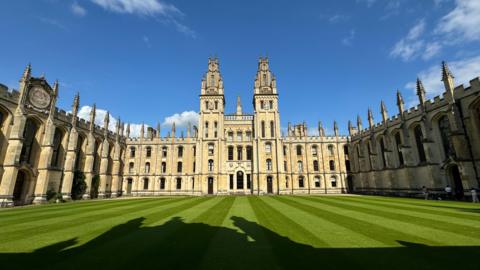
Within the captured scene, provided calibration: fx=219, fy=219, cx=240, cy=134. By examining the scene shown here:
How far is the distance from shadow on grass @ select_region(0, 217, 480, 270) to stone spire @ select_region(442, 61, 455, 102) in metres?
25.1

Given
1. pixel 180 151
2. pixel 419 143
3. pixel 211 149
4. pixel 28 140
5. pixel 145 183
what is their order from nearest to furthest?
pixel 28 140, pixel 419 143, pixel 211 149, pixel 145 183, pixel 180 151

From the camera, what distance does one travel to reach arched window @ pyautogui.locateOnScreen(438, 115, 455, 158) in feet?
79.6

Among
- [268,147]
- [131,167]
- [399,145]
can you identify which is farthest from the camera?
[131,167]

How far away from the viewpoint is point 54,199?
25578mm

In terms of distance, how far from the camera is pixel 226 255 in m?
5.53

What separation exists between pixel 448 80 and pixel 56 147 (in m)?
47.5

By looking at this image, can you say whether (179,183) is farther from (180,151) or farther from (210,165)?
(210,165)

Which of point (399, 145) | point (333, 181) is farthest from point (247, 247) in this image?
point (333, 181)

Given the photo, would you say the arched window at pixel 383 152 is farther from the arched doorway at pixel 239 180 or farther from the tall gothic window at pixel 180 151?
the tall gothic window at pixel 180 151

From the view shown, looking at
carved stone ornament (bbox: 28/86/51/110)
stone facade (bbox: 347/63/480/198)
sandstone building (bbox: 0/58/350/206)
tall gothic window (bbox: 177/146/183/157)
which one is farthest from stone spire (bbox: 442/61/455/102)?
carved stone ornament (bbox: 28/86/51/110)

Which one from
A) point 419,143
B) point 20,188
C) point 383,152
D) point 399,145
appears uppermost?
point 399,145

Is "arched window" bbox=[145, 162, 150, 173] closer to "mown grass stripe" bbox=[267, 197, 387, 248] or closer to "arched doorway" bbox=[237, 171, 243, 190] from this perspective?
"arched doorway" bbox=[237, 171, 243, 190]

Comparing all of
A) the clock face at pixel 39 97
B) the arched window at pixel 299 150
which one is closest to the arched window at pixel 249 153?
the arched window at pixel 299 150

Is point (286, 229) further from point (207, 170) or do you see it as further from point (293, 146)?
point (293, 146)
